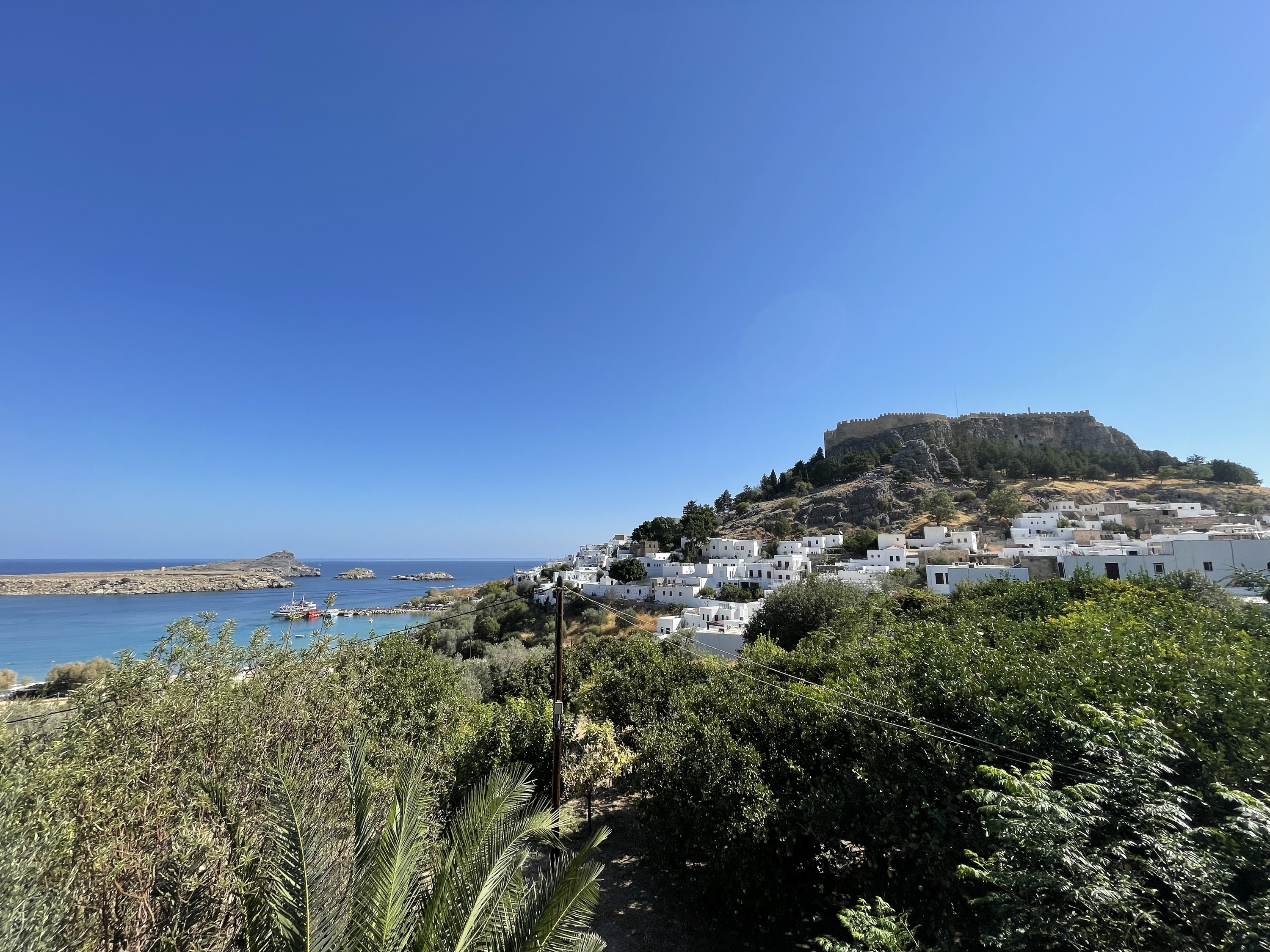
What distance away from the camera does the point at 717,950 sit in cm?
757

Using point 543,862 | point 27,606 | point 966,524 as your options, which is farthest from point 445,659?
point 27,606

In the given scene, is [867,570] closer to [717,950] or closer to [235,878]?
[717,950]

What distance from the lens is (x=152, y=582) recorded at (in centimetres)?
9512

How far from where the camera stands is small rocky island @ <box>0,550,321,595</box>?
290 feet

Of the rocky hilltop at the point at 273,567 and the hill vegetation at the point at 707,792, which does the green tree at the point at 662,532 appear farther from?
the rocky hilltop at the point at 273,567

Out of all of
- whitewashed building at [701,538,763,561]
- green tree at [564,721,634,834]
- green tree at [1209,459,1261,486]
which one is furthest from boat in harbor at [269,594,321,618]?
green tree at [1209,459,1261,486]

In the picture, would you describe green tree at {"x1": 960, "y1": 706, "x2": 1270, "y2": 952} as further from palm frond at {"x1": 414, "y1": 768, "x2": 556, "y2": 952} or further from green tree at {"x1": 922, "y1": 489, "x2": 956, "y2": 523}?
green tree at {"x1": 922, "y1": 489, "x2": 956, "y2": 523}

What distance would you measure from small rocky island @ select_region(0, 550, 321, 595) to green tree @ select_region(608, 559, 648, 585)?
91.4m

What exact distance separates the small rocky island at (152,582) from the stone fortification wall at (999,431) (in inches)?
4841

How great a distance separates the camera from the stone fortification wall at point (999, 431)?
74.8 metres

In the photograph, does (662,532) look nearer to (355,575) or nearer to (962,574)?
(962,574)

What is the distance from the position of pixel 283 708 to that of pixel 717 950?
7672mm

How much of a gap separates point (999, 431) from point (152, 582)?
6105 inches

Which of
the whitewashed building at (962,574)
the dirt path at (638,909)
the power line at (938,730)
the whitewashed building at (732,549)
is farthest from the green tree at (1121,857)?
the whitewashed building at (732,549)
